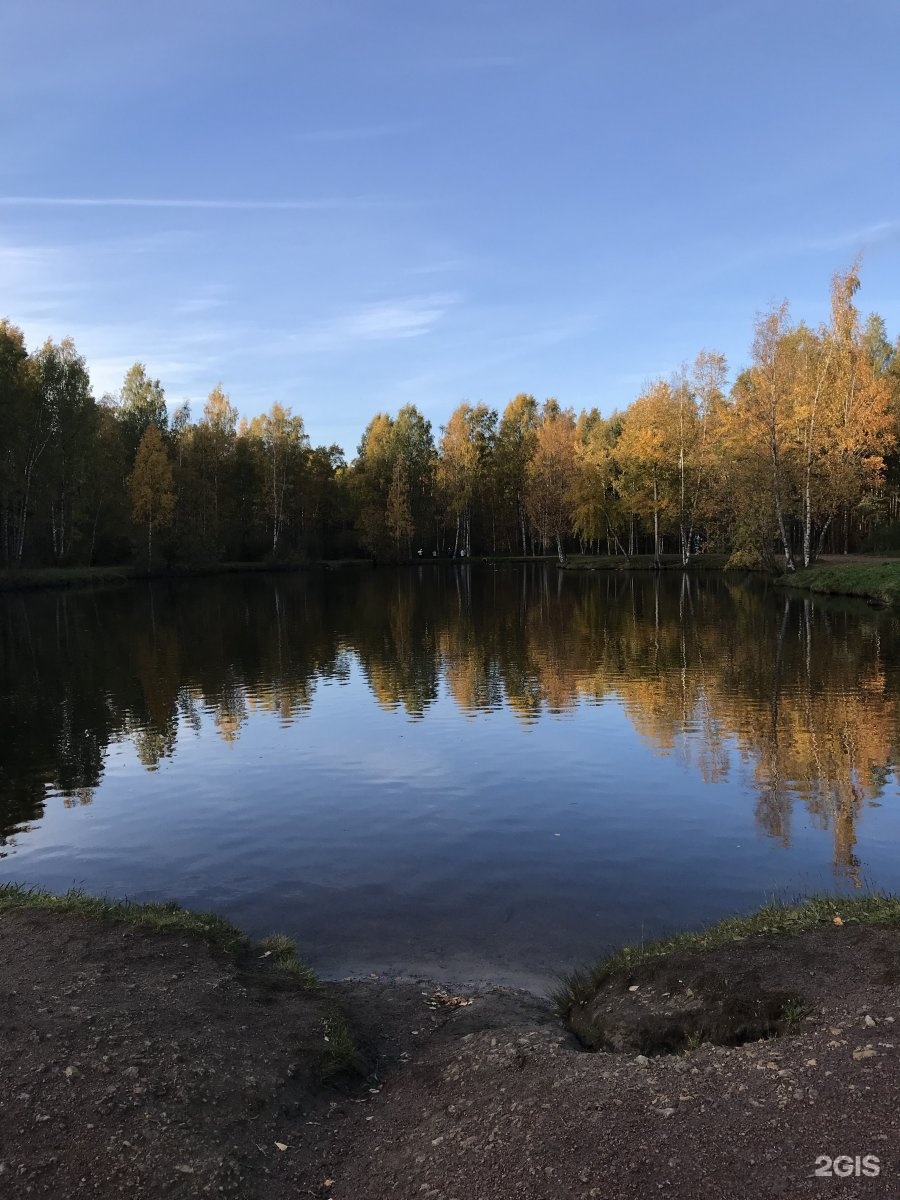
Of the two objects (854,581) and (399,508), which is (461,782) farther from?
(399,508)

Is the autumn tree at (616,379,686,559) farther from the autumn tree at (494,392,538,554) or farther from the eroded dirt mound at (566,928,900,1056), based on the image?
the eroded dirt mound at (566,928,900,1056)

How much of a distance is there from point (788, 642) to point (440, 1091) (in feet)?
89.9

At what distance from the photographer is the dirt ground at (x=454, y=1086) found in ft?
15.1

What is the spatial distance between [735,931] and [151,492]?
78.7 metres

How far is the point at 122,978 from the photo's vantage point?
7230 millimetres

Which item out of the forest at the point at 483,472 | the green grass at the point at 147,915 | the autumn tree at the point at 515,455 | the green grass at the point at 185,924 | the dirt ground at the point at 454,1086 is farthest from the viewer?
the autumn tree at the point at 515,455

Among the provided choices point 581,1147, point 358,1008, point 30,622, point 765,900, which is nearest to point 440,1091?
point 581,1147

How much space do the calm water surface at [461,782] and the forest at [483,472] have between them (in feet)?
92.5

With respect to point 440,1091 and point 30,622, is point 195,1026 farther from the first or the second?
point 30,622

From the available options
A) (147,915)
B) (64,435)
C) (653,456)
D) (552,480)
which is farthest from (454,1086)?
(552,480)

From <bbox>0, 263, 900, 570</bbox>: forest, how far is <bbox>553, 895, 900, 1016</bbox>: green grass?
51.5 metres

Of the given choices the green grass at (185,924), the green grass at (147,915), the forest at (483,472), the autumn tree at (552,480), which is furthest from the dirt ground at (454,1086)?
the autumn tree at (552,480)

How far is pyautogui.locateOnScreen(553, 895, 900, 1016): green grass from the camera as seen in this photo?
7.55m

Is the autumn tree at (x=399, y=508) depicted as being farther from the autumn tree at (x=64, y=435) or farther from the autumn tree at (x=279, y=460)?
the autumn tree at (x=64, y=435)
